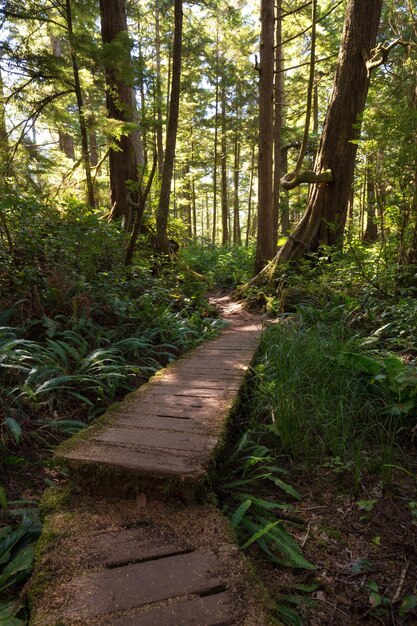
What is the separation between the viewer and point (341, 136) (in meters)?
8.04

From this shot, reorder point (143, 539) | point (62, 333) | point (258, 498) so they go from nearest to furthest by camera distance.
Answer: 1. point (143, 539)
2. point (258, 498)
3. point (62, 333)

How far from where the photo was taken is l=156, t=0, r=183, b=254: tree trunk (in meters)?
8.69

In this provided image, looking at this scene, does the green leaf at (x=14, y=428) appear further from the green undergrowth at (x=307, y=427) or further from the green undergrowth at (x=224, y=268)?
the green undergrowth at (x=224, y=268)

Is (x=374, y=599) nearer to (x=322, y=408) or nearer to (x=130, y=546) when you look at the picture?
(x=130, y=546)

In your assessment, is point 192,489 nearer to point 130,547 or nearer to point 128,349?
point 130,547

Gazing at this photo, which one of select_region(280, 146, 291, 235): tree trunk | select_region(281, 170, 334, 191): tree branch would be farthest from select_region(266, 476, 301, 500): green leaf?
select_region(280, 146, 291, 235): tree trunk

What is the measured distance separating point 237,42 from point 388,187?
1527 cm

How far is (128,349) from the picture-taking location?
4.49 m

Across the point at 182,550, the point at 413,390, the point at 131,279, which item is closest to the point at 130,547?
the point at 182,550

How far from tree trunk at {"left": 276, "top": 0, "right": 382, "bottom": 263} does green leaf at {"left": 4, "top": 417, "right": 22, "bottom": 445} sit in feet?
21.6

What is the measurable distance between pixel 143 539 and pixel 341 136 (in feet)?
28.1

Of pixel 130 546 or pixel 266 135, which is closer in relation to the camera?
pixel 130 546

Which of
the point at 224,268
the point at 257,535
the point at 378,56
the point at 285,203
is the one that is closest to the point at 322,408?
the point at 257,535

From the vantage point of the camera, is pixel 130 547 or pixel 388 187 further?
pixel 388 187
